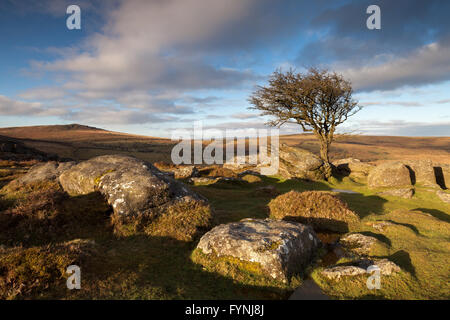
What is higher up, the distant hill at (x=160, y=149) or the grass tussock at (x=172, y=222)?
the distant hill at (x=160, y=149)

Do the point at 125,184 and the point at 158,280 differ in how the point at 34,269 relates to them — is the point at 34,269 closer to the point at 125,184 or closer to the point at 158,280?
the point at 158,280

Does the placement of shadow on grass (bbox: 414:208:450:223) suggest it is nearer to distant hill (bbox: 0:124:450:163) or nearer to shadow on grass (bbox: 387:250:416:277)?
shadow on grass (bbox: 387:250:416:277)

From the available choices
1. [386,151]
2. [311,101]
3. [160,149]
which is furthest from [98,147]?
[386,151]

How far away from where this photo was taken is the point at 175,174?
84.6ft

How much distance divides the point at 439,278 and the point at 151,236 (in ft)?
29.7

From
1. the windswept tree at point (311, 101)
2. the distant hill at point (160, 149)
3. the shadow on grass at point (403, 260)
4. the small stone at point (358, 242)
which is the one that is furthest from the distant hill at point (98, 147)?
the shadow on grass at point (403, 260)

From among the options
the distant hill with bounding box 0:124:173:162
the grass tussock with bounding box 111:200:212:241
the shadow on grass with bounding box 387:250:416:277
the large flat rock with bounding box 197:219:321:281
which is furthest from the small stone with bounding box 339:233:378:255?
the distant hill with bounding box 0:124:173:162

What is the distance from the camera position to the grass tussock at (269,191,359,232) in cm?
1187

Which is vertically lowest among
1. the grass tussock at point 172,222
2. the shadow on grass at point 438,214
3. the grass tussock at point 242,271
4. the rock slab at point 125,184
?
the shadow on grass at point 438,214

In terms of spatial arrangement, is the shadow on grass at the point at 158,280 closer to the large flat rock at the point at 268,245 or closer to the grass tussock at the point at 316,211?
the large flat rock at the point at 268,245

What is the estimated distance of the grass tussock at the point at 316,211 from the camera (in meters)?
11.9
